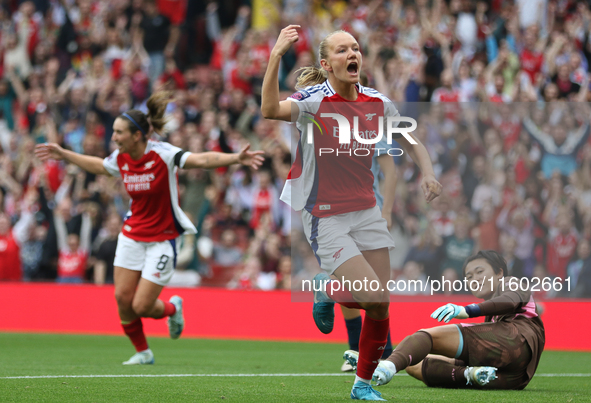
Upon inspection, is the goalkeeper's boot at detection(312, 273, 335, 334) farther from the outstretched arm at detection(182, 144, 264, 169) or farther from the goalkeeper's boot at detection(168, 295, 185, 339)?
the goalkeeper's boot at detection(168, 295, 185, 339)

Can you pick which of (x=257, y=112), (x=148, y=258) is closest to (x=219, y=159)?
(x=148, y=258)

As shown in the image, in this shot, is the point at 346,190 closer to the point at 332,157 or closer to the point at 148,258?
the point at 332,157

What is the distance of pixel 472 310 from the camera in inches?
191

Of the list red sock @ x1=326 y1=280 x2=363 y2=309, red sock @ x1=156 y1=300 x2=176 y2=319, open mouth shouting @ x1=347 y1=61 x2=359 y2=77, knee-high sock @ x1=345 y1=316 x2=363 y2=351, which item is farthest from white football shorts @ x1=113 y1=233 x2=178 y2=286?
open mouth shouting @ x1=347 y1=61 x2=359 y2=77

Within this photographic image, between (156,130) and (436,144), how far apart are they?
3.49 meters

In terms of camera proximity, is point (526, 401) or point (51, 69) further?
point (51, 69)

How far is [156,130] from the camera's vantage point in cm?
791

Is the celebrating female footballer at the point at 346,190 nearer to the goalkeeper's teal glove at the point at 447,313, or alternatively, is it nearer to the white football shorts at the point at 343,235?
the white football shorts at the point at 343,235

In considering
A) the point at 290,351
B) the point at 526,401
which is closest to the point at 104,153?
the point at 290,351

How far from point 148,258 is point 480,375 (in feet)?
11.6

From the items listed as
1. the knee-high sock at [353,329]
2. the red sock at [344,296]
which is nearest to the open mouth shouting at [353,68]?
the red sock at [344,296]

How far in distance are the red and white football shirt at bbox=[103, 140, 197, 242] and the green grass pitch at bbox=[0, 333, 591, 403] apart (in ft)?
4.17

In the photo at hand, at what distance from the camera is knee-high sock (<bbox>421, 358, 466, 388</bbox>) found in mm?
5555

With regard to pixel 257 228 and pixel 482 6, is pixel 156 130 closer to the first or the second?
pixel 257 228
